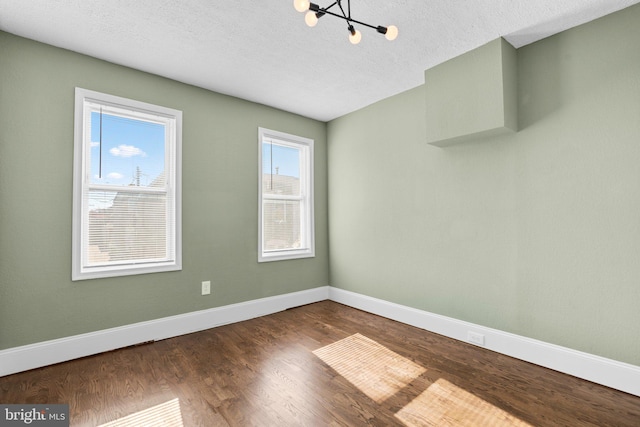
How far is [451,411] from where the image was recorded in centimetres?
187

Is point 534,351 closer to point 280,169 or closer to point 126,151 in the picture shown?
point 280,169

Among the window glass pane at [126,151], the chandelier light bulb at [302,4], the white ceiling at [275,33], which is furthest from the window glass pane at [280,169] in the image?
the chandelier light bulb at [302,4]

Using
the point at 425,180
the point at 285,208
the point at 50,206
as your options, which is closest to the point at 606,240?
the point at 425,180

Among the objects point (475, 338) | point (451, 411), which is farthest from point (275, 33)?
point (475, 338)

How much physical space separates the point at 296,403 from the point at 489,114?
266 cm

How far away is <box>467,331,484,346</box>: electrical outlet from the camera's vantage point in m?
2.76

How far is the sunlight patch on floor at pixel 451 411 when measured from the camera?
1.76 m

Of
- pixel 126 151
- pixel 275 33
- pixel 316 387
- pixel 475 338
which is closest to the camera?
pixel 316 387

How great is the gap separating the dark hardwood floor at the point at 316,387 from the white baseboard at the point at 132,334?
0.09 m

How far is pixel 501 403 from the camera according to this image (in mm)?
1937

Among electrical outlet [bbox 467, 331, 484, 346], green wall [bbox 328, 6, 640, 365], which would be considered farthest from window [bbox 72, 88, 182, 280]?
electrical outlet [bbox 467, 331, 484, 346]

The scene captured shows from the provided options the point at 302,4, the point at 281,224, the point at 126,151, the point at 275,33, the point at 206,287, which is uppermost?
the point at 275,33

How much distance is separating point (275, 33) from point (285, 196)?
84.3 inches

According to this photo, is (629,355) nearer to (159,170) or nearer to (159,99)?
(159,170)
